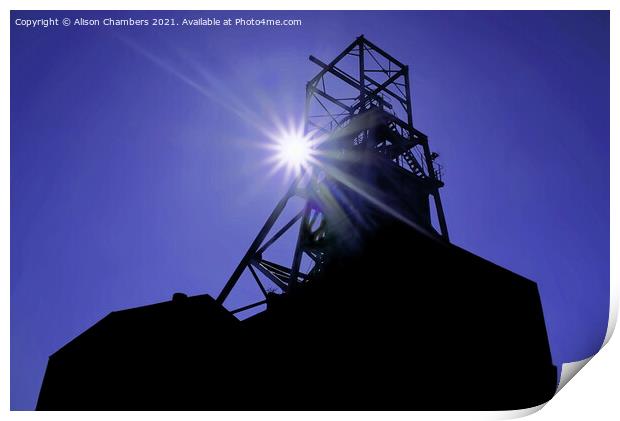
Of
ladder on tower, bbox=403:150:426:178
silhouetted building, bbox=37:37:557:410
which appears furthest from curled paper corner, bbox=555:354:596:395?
ladder on tower, bbox=403:150:426:178

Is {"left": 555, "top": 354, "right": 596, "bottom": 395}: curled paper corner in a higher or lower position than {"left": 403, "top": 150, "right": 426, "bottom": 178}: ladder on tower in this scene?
lower

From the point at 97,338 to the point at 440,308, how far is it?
8.29m

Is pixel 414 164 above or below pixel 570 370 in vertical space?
above

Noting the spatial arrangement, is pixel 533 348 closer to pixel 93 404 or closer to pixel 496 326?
pixel 496 326

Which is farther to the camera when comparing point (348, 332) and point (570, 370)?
point (348, 332)

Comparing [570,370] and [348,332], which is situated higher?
[348,332]

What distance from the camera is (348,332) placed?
837 centimetres

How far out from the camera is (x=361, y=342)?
8109 mm

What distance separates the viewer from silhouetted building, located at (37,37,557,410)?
25.5ft

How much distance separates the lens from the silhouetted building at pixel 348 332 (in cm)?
779

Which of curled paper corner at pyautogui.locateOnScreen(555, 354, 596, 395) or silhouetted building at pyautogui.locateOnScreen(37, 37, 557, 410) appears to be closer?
curled paper corner at pyautogui.locateOnScreen(555, 354, 596, 395)

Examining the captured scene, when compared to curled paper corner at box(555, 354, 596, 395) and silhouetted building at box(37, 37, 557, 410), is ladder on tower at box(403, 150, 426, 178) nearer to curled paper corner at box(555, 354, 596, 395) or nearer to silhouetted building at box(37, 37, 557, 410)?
silhouetted building at box(37, 37, 557, 410)

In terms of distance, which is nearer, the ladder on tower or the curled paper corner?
the curled paper corner
